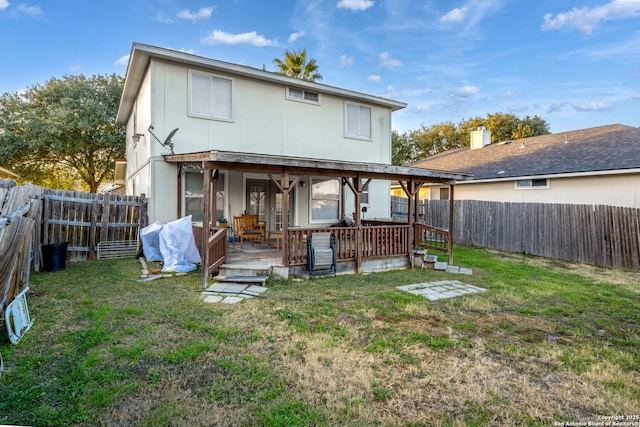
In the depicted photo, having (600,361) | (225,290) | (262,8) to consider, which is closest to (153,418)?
(225,290)

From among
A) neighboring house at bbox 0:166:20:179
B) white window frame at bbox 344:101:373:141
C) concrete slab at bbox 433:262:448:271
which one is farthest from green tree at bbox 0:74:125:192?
concrete slab at bbox 433:262:448:271

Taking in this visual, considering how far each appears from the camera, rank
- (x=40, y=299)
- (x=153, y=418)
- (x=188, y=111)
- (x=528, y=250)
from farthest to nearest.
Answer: (x=528, y=250)
(x=188, y=111)
(x=40, y=299)
(x=153, y=418)

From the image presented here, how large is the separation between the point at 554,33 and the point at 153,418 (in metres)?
15.4

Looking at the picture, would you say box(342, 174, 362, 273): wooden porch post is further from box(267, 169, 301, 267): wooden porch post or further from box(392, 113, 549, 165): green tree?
box(392, 113, 549, 165): green tree

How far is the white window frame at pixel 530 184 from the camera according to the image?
1322cm

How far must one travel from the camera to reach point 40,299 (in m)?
5.20

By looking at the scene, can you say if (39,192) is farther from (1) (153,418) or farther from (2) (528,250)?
(2) (528,250)

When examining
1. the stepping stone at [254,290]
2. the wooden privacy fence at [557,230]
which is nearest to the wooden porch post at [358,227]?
the stepping stone at [254,290]

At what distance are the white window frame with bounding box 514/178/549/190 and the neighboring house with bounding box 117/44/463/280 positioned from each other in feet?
19.5

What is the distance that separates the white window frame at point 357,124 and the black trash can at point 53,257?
8.71m

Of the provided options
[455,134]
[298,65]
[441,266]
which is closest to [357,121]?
[441,266]

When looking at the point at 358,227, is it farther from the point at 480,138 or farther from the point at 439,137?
the point at 439,137

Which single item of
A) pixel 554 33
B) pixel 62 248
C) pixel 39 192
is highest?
pixel 554 33

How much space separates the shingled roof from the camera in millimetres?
11855
